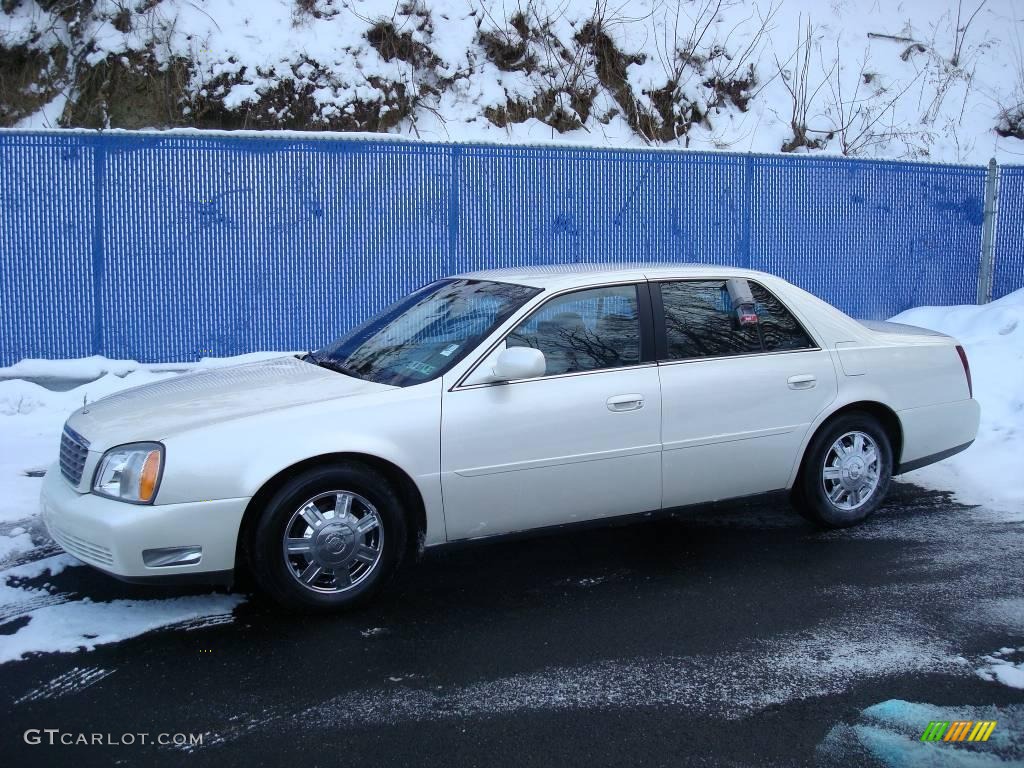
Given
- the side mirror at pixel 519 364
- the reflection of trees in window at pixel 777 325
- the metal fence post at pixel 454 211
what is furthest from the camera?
the metal fence post at pixel 454 211

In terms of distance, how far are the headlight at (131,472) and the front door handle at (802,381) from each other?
3255 millimetres

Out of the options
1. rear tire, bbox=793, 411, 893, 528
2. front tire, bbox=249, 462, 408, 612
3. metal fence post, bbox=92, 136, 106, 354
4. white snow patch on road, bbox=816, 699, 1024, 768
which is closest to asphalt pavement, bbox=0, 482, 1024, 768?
white snow patch on road, bbox=816, 699, 1024, 768

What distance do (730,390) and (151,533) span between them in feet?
9.60

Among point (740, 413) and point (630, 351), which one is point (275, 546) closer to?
point (630, 351)

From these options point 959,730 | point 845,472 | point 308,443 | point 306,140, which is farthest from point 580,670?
point 306,140

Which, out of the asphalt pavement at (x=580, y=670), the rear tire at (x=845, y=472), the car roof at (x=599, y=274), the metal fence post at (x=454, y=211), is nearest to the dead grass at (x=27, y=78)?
the metal fence post at (x=454, y=211)

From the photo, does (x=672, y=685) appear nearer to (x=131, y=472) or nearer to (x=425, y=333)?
(x=425, y=333)

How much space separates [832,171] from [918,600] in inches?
332

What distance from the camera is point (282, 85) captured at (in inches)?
568

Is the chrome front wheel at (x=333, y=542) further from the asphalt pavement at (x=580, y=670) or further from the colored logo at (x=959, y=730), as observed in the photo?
the colored logo at (x=959, y=730)

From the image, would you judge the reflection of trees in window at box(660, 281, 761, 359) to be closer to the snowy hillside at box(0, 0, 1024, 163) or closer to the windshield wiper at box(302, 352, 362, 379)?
the windshield wiper at box(302, 352, 362, 379)

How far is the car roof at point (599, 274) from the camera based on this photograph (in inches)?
204

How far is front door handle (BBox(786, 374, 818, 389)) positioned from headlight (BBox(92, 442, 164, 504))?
10.7 ft

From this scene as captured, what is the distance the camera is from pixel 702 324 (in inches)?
211
